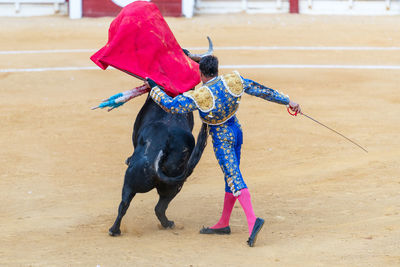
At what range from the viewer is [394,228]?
5371 millimetres

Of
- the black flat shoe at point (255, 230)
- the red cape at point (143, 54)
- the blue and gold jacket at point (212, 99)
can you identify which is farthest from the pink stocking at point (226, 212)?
the red cape at point (143, 54)

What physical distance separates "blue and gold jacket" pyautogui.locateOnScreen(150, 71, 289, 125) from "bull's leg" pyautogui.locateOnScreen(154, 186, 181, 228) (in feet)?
2.27

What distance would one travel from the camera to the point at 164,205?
5637mm

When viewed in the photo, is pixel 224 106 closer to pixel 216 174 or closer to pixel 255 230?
pixel 255 230

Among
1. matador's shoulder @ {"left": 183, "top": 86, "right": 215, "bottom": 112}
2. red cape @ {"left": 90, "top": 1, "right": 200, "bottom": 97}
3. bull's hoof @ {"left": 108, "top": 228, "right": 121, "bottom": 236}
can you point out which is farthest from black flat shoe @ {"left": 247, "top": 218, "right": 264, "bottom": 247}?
red cape @ {"left": 90, "top": 1, "right": 200, "bottom": 97}

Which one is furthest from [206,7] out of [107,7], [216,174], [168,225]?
[168,225]

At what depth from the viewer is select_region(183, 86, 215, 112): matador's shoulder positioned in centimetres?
510

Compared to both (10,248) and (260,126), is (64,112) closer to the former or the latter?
(260,126)

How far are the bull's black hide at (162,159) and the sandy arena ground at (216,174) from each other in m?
0.38

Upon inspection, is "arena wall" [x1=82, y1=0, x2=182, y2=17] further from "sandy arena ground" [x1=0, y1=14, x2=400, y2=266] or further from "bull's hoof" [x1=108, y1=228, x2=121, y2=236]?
"bull's hoof" [x1=108, y1=228, x2=121, y2=236]

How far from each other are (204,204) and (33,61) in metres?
7.45

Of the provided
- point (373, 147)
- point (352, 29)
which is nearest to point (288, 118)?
point (373, 147)

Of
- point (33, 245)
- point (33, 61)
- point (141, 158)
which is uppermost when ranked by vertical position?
point (141, 158)

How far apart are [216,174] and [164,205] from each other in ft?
6.29
